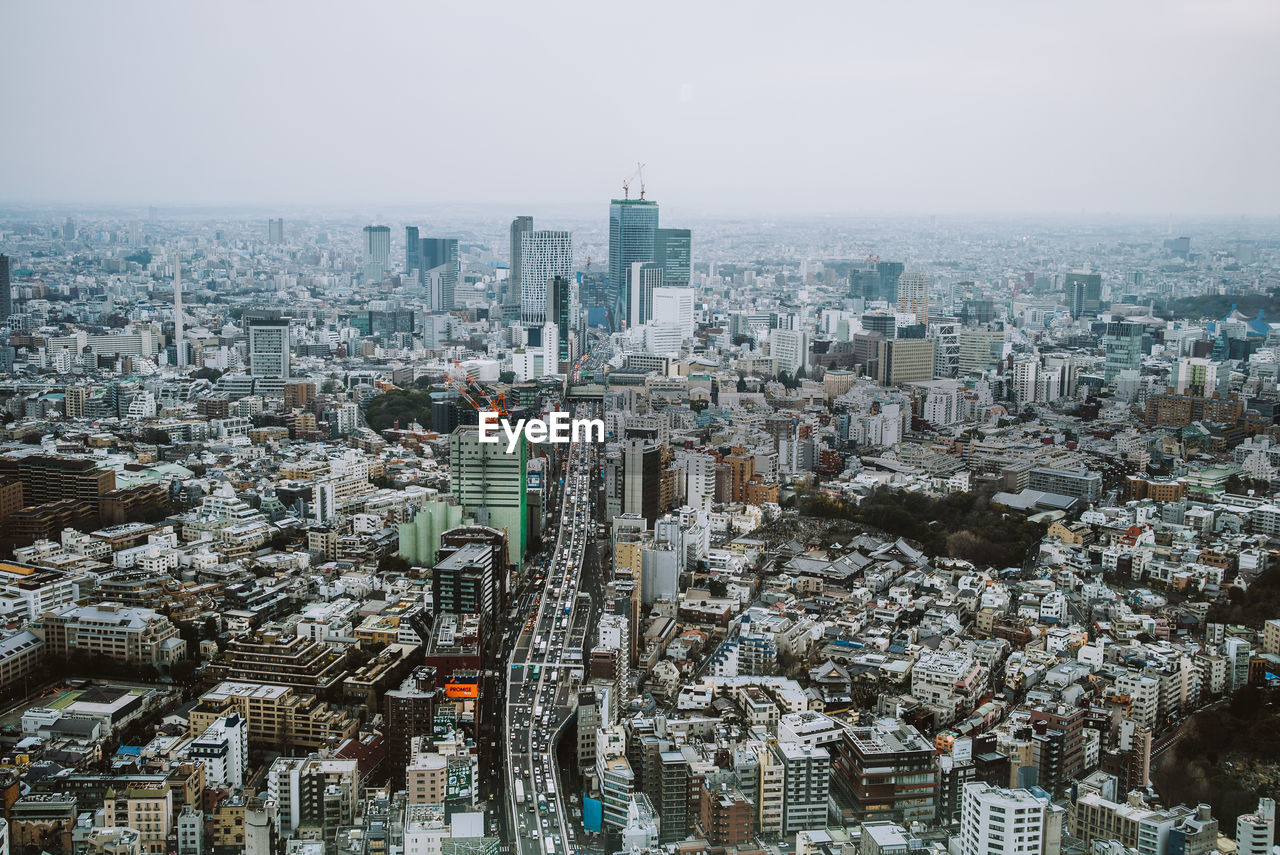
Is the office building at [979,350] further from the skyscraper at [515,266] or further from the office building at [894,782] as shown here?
the office building at [894,782]

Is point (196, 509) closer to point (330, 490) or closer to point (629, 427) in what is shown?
point (330, 490)

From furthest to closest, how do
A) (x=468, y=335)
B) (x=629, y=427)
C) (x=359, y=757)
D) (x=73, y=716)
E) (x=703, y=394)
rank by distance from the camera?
(x=468, y=335), (x=703, y=394), (x=629, y=427), (x=73, y=716), (x=359, y=757)

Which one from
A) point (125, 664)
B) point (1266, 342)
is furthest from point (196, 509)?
point (1266, 342)

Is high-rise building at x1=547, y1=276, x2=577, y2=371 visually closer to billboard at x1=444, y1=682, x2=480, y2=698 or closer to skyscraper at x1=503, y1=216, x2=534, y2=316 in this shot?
skyscraper at x1=503, y1=216, x2=534, y2=316

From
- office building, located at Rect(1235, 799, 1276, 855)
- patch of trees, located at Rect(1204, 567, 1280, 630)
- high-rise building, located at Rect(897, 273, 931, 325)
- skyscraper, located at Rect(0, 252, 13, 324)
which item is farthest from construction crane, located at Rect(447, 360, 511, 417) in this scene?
high-rise building, located at Rect(897, 273, 931, 325)

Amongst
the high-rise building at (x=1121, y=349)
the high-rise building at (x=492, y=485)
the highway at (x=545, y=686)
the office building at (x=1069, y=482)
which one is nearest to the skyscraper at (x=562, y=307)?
the high-rise building at (x=1121, y=349)

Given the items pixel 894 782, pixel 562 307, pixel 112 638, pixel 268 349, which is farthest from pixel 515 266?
pixel 894 782
